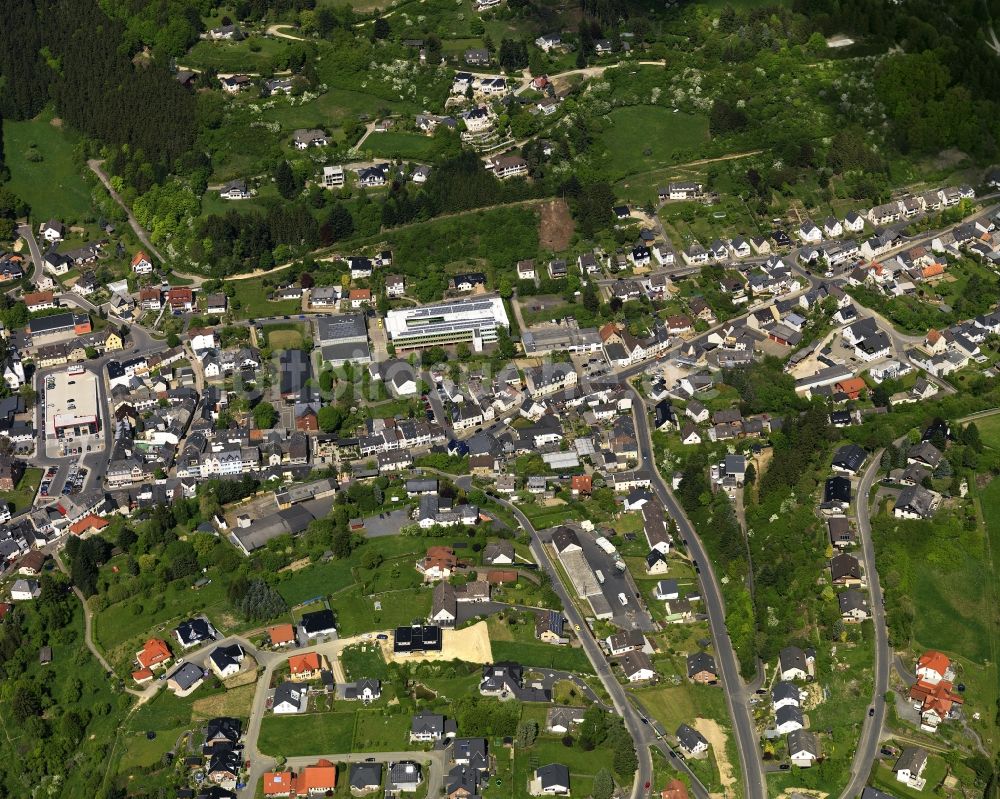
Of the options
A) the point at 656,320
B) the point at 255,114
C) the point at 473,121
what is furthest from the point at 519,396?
the point at 255,114

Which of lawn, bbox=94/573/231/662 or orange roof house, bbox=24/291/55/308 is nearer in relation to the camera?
lawn, bbox=94/573/231/662

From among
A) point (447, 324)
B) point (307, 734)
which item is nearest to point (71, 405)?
point (447, 324)

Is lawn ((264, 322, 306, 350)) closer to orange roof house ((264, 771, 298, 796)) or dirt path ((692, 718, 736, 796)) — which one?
orange roof house ((264, 771, 298, 796))

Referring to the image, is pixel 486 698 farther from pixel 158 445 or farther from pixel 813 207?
pixel 813 207

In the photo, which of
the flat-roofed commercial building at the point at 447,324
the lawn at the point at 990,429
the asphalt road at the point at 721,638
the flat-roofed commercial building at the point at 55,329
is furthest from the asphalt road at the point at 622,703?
the flat-roofed commercial building at the point at 55,329

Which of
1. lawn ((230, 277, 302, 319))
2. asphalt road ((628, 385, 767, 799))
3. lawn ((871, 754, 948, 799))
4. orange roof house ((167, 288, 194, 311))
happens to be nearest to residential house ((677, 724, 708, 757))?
asphalt road ((628, 385, 767, 799))

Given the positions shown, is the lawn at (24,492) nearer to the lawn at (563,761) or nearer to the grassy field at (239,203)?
the grassy field at (239,203)

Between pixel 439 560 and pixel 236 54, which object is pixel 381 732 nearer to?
pixel 439 560
